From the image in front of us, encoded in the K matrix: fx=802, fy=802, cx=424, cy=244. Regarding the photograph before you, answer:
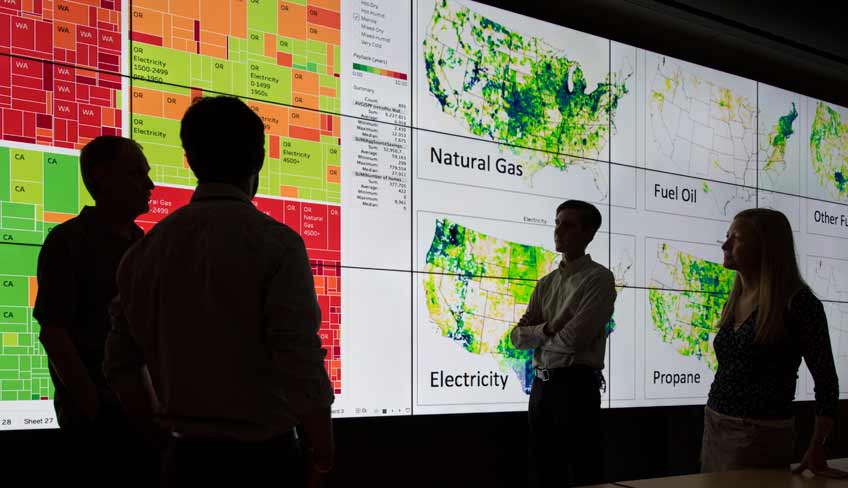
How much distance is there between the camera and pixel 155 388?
1.43 metres

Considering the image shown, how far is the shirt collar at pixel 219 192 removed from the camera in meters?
1.31

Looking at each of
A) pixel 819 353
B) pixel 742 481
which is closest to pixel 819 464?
pixel 742 481

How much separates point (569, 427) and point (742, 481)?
1.44 metres

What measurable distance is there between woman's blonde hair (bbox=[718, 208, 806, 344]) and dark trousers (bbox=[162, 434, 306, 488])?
1490 millimetres

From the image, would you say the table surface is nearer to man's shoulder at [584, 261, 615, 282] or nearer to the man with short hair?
the man with short hair

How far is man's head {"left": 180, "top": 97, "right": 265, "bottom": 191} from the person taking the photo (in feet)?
4.28

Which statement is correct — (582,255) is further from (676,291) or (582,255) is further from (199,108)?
(199,108)

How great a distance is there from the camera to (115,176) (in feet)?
6.47

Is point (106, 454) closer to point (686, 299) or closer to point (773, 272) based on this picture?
point (773, 272)

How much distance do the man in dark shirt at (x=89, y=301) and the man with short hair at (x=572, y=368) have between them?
1.89m

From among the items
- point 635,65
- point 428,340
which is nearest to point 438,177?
point 428,340

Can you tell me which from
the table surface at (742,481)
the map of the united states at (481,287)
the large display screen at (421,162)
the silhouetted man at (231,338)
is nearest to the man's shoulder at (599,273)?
the map of the united states at (481,287)

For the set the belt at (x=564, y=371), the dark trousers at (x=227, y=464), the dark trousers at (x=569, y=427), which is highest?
the dark trousers at (x=227, y=464)

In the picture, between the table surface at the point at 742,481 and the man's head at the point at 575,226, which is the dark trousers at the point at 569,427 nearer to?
the man's head at the point at 575,226
